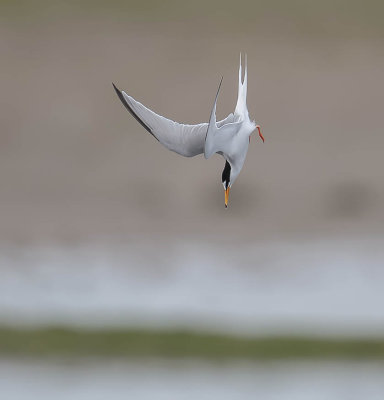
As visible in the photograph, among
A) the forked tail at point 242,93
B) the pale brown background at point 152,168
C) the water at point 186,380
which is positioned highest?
the pale brown background at point 152,168

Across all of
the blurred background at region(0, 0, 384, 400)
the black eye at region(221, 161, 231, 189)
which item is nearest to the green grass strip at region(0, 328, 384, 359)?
the blurred background at region(0, 0, 384, 400)

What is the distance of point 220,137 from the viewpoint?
1.80m

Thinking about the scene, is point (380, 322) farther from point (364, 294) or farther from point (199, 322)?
point (199, 322)

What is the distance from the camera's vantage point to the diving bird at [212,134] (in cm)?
178

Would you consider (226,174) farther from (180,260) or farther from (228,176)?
(180,260)

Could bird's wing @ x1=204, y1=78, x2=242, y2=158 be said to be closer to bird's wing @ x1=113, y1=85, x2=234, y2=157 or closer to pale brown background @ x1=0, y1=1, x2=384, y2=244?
bird's wing @ x1=113, y1=85, x2=234, y2=157

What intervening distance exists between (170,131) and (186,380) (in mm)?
12545

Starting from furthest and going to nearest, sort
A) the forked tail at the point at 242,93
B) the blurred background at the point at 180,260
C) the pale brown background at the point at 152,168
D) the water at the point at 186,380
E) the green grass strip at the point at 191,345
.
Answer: the green grass strip at the point at 191,345 → the blurred background at the point at 180,260 → the water at the point at 186,380 → the pale brown background at the point at 152,168 → the forked tail at the point at 242,93

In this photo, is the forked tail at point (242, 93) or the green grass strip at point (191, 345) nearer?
the forked tail at point (242, 93)

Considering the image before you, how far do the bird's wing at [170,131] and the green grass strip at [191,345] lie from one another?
12.3 metres

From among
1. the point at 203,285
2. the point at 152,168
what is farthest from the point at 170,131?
the point at 203,285

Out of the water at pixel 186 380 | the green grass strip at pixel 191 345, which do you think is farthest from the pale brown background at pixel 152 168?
the water at pixel 186 380

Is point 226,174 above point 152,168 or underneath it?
underneath

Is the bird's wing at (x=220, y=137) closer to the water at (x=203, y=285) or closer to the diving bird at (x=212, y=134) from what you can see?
the diving bird at (x=212, y=134)
